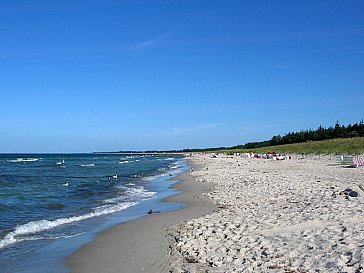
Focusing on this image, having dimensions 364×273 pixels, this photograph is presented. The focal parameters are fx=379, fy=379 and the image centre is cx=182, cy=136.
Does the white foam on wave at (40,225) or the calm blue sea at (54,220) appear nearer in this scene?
the calm blue sea at (54,220)

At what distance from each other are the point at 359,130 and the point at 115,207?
2702 inches

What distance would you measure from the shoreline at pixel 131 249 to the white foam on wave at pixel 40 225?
2126mm

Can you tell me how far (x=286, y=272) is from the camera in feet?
19.2

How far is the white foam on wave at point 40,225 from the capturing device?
10227 millimetres

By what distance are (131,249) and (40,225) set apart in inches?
194

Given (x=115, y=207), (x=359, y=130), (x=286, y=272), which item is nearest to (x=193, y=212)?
(x=115, y=207)

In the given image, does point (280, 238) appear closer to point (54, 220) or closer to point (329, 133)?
point (54, 220)

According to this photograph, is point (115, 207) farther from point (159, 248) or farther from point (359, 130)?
point (359, 130)

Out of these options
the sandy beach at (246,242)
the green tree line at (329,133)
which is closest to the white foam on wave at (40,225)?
the sandy beach at (246,242)

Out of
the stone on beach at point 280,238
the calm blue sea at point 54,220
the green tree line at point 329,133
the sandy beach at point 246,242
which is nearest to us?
the stone on beach at point 280,238

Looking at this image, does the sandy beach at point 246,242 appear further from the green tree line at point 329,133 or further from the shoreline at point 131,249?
the green tree line at point 329,133

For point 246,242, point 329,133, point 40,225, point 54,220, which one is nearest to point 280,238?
point 246,242

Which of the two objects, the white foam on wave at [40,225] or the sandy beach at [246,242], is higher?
the sandy beach at [246,242]

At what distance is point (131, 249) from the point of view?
8.55m
